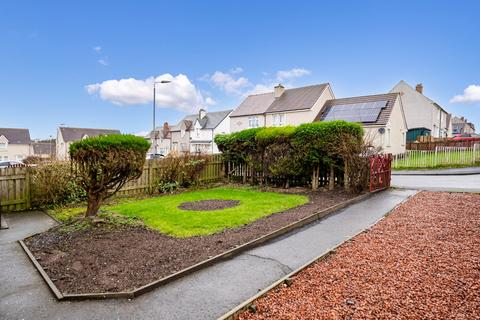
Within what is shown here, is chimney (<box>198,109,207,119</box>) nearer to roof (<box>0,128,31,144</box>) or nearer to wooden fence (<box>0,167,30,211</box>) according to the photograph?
roof (<box>0,128,31,144</box>)

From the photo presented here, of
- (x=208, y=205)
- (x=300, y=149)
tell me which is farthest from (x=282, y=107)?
(x=208, y=205)

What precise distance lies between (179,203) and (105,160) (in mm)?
3748

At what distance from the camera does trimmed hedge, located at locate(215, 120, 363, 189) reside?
11.0 meters

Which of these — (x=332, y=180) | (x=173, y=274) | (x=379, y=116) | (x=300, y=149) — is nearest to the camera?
(x=173, y=274)

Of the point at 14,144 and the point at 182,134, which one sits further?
the point at 14,144

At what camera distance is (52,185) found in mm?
9555

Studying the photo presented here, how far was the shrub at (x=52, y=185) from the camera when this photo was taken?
30.9 ft

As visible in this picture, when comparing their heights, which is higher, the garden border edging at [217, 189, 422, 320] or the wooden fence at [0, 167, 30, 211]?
the wooden fence at [0, 167, 30, 211]

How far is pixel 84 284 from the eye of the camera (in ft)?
13.2

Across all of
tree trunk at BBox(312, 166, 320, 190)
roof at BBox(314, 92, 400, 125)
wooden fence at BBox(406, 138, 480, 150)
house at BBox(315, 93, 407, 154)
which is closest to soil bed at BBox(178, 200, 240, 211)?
tree trunk at BBox(312, 166, 320, 190)

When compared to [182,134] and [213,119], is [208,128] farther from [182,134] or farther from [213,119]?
[182,134]

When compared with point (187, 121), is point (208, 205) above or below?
below

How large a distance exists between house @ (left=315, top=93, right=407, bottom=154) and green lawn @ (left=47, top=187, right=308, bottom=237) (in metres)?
18.9

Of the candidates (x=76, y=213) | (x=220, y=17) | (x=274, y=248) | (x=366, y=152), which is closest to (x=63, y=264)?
(x=274, y=248)
